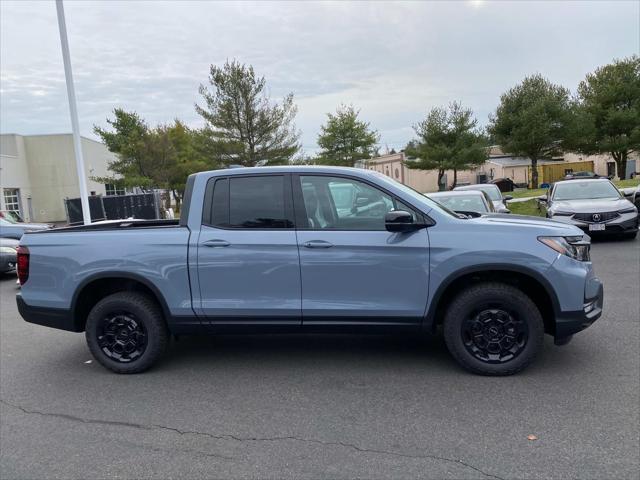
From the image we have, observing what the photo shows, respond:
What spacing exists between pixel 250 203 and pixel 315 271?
878mm

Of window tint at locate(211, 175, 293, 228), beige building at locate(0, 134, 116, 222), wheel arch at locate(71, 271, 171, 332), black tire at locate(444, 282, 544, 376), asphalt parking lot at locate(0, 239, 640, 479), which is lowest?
asphalt parking lot at locate(0, 239, 640, 479)

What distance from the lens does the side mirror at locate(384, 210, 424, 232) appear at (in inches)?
165

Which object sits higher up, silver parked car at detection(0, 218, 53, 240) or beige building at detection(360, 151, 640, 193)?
beige building at detection(360, 151, 640, 193)

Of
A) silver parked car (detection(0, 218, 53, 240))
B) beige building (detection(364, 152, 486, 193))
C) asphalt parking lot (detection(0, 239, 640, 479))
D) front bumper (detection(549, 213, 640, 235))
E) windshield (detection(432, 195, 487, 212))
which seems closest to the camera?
asphalt parking lot (detection(0, 239, 640, 479))

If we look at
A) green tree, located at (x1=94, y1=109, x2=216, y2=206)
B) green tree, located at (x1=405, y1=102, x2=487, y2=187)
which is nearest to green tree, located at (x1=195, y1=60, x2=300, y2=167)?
green tree, located at (x1=94, y1=109, x2=216, y2=206)

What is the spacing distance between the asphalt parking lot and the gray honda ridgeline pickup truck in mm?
409

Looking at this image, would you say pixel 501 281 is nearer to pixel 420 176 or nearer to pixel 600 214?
pixel 600 214

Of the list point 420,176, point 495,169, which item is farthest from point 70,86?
point 495,169

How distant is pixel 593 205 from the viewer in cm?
1127

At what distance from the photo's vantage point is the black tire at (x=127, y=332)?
471 cm

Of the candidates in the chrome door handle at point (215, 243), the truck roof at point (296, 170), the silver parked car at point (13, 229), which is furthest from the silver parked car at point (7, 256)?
the chrome door handle at point (215, 243)

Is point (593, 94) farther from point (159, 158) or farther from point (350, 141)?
point (159, 158)

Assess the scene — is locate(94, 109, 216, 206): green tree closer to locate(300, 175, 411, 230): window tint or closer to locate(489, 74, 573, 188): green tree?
locate(489, 74, 573, 188): green tree

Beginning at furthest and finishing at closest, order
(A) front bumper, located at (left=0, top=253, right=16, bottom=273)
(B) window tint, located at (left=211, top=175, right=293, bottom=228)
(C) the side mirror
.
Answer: (A) front bumper, located at (left=0, top=253, right=16, bottom=273), (B) window tint, located at (left=211, top=175, right=293, bottom=228), (C) the side mirror
